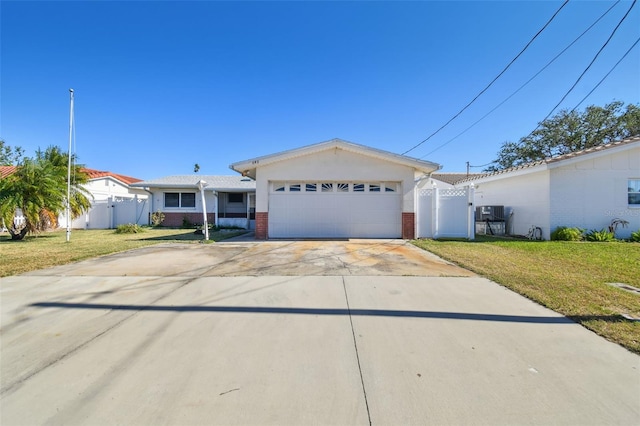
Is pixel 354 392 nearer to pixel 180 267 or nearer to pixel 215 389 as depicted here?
pixel 215 389

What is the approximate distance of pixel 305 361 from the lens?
9.01 feet

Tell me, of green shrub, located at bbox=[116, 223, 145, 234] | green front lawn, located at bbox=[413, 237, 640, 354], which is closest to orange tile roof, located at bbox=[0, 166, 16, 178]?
green shrub, located at bbox=[116, 223, 145, 234]

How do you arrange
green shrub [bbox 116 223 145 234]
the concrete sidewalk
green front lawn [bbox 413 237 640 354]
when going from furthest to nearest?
green shrub [bbox 116 223 145 234] < green front lawn [bbox 413 237 640 354] < the concrete sidewalk

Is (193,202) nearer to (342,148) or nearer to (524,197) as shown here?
(342,148)

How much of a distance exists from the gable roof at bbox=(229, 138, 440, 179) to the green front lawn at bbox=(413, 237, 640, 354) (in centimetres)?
350

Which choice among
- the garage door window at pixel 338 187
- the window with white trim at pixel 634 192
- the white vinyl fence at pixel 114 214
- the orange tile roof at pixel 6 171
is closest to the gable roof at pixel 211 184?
the white vinyl fence at pixel 114 214

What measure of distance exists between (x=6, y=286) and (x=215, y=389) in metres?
5.35

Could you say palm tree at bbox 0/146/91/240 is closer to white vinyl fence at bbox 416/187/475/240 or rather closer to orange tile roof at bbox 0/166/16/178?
orange tile roof at bbox 0/166/16/178

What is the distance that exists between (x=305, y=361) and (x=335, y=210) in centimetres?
966

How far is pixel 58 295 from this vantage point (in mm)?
4586

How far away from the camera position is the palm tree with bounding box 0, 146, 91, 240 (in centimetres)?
1099

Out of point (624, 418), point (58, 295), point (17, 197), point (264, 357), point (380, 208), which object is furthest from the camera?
point (380, 208)

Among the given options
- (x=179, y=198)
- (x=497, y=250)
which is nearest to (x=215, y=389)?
(x=497, y=250)

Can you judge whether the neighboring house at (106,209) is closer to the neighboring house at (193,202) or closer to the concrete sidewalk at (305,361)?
the neighboring house at (193,202)
